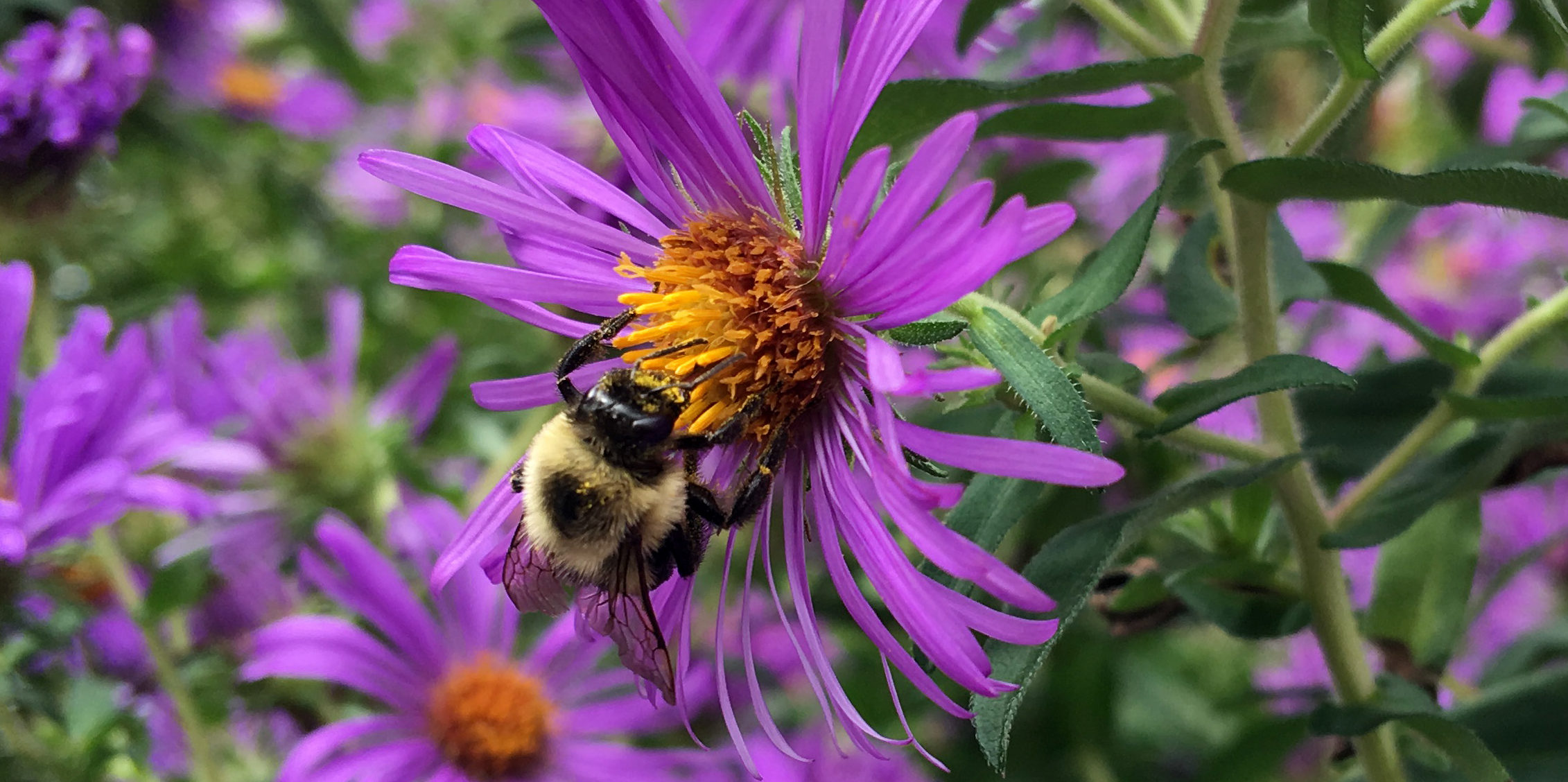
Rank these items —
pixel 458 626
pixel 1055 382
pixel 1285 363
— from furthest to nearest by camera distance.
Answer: pixel 458 626 → pixel 1285 363 → pixel 1055 382

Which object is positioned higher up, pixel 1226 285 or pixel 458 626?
pixel 1226 285

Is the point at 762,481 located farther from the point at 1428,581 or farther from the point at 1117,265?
the point at 1428,581

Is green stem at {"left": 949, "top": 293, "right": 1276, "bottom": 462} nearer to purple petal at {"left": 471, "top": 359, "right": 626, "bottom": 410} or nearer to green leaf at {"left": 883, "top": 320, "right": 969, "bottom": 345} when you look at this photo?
green leaf at {"left": 883, "top": 320, "right": 969, "bottom": 345}

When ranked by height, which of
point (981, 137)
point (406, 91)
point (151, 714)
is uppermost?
point (981, 137)

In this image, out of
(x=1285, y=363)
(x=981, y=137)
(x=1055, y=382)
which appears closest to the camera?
(x=1055, y=382)

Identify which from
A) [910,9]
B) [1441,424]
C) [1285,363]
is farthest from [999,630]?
[1441,424]

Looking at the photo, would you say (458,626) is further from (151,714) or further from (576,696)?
(151,714)

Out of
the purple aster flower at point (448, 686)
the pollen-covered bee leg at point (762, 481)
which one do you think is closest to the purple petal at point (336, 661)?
the purple aster flower at point (448, 686)

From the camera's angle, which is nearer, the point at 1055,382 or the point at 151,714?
the point at 1055,382
